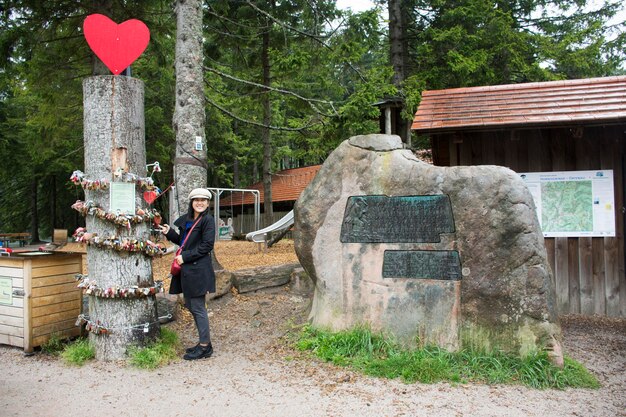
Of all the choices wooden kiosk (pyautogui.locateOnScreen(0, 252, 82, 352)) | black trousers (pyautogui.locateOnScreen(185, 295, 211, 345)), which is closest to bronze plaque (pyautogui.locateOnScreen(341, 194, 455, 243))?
black trousers (pyautogui.locateOnScreen(185, 295, 211, 345))

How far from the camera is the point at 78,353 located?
491 cm

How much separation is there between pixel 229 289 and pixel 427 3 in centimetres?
1159

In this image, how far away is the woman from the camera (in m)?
4.93

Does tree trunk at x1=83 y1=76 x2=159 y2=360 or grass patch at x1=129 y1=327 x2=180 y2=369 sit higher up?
tree trunk at x1=83 y1=76 x2=159 y2=360

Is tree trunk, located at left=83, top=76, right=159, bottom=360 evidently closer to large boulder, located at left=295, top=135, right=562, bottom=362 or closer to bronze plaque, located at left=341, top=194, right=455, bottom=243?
large boulder, located at left=295, top=135, right=562, bottom=362

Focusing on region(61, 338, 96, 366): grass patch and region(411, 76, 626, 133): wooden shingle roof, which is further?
region(411, 76, 626, 133): wooden shingle roof

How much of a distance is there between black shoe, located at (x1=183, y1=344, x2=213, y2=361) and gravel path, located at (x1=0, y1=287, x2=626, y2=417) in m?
0.09

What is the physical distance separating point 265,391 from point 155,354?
135 centimetres

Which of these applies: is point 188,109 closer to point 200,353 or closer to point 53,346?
point 53,346

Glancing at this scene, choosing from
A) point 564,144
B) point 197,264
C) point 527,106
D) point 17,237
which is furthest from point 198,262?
point 17,237

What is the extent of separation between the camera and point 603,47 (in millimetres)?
14562

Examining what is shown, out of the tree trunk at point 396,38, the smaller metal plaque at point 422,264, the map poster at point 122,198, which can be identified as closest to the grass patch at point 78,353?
the map poster at point 122,198

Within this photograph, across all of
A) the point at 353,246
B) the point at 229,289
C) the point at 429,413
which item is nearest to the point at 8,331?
the point at 229,289

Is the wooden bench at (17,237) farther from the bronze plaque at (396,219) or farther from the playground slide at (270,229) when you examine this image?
the bronze plaque at (396,219)
